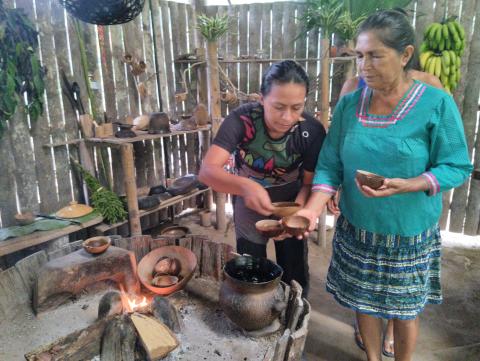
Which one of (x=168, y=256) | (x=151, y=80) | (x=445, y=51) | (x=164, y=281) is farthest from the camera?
(x=151, y=80)

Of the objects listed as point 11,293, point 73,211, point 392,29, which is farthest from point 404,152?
point 73,211

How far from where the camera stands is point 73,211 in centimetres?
339

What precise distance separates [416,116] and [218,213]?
11.3 ft

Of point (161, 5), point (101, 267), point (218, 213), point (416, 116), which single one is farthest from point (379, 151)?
point (161, 5)

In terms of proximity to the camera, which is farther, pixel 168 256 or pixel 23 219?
pixel 23 219

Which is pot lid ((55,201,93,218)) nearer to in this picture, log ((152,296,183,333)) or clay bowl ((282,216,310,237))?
log ((152,296,183,333))

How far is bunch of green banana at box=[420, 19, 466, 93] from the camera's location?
3.90 metres

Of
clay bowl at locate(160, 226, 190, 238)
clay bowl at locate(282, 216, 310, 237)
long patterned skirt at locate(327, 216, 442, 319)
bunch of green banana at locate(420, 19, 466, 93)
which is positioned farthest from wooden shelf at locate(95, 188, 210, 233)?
bunch of green banana at locate(420, 19, 466, 93)

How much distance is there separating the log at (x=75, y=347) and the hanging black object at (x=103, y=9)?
1.52 meters

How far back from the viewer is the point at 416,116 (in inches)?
60.9

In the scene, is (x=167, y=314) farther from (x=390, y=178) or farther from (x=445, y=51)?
(x=445, y=51)

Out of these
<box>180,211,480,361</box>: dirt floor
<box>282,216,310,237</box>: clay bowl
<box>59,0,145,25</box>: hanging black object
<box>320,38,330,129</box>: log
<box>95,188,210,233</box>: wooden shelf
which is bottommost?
<box>180,211,480,361</box>: dirt floor

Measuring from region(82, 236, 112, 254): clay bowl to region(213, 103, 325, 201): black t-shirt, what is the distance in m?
0.91

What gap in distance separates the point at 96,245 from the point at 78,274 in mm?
218
